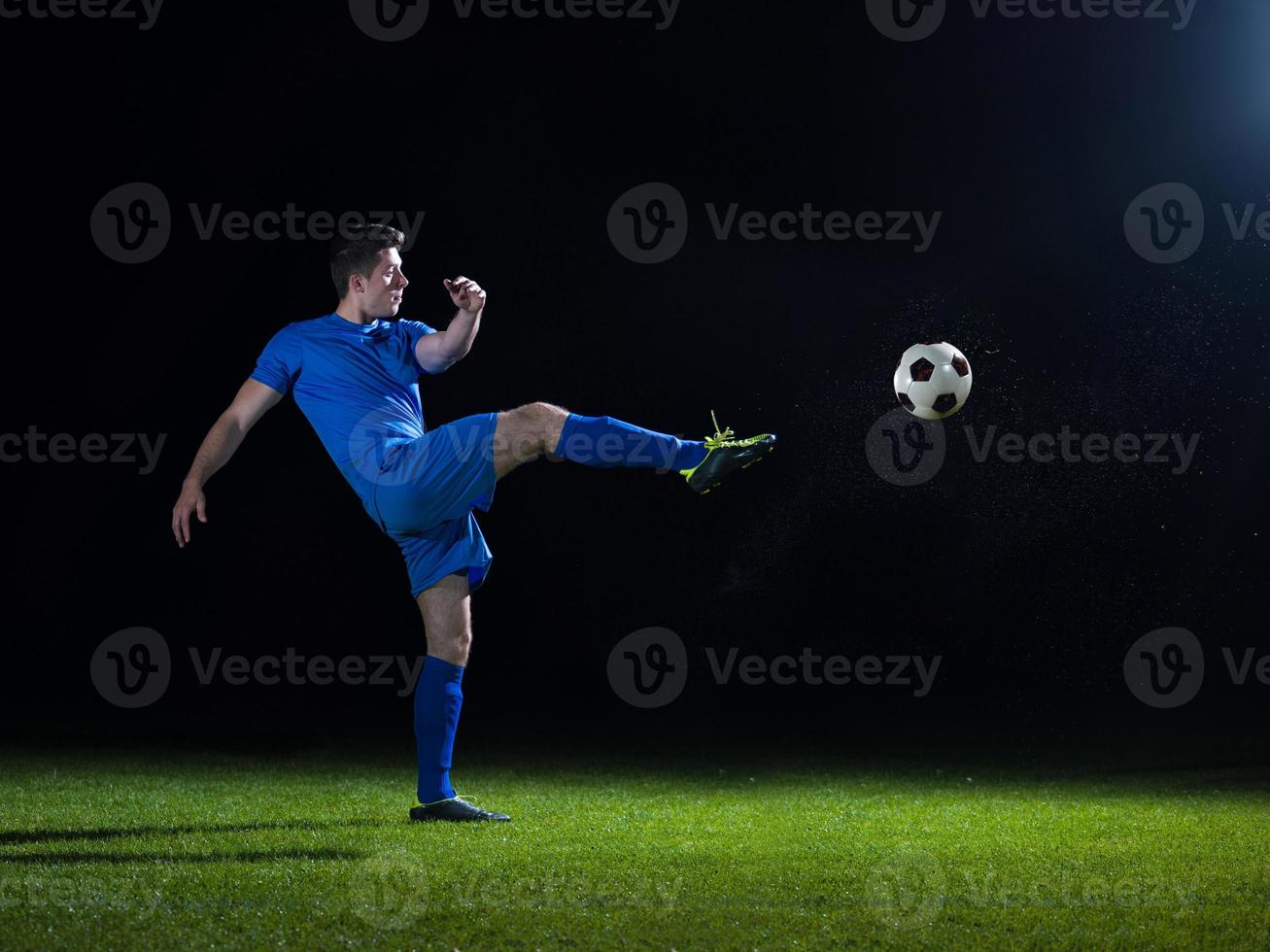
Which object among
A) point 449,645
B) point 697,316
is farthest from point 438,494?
point 697,316

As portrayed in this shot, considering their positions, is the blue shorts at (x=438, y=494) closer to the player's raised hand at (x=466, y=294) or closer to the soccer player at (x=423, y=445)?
the soccer player at (x=423, y=445)

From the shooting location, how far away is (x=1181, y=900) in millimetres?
2566

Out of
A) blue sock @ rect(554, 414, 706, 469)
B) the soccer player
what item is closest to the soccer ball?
the soccer player

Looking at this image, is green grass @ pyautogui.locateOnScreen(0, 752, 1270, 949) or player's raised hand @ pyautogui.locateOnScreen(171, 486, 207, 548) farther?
player's raised hand @ pyautogui.locateOnScreen(171, 486, 207, 548)

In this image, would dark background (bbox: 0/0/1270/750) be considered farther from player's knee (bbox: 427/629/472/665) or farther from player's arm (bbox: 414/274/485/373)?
player's arm (bbox: 414/274/485/373)

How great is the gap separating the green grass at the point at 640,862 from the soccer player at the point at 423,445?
0.49m

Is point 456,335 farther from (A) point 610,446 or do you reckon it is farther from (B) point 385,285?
(A) point 610,446

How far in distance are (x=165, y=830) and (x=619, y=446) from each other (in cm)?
155

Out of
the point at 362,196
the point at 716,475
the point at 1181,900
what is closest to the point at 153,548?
the point at 362,196

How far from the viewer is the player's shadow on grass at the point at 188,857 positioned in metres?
2.90

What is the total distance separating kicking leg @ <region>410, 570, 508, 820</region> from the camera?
3.50m

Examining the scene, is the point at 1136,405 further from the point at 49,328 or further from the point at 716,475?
the point at 49,328

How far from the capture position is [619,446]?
3.22 m

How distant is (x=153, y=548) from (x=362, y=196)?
2229mm
